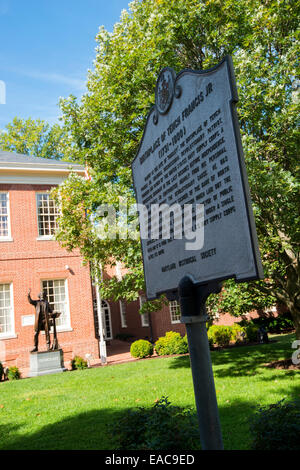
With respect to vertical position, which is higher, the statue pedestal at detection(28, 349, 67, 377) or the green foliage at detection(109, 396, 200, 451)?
the green foliage at detection(109, 396, 200, 451)

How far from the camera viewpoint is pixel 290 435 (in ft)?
11.6

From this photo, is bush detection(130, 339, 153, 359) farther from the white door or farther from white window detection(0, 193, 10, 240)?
the white door

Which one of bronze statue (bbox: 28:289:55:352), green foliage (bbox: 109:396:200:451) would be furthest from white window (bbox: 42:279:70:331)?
green foliage (bbox: 109:396:200:451)

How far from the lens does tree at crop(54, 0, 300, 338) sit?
900cm

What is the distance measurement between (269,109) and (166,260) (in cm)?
693

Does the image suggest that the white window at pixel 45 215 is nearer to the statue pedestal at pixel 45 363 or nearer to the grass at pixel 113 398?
the statue pedestal at pixel 45 363

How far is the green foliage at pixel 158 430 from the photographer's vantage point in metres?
3.80

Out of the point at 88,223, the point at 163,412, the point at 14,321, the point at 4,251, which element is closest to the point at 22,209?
the point at 4,251

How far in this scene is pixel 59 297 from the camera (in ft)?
68.7

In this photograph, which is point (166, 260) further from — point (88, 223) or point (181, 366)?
point (181, 366)

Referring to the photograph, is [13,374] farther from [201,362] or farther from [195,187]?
[195,187]

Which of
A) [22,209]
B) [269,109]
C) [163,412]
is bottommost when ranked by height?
A: [163,412]

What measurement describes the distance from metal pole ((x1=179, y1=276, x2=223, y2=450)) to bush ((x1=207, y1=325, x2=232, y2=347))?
→ 16.4m
